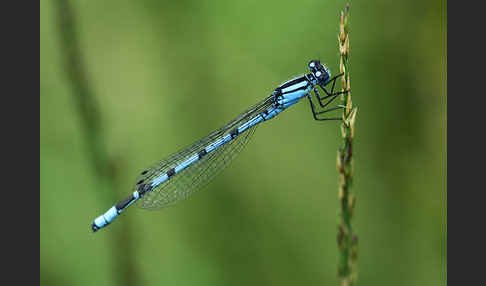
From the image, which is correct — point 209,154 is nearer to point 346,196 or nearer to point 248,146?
point 248,146

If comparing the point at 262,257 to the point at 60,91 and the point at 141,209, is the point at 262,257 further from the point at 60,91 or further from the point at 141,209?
the point at 60,91

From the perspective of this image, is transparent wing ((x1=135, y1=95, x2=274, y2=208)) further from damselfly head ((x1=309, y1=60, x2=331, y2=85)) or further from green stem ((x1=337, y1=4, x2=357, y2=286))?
green stem ((x1=337, y1=4, x2=357, y2=286))

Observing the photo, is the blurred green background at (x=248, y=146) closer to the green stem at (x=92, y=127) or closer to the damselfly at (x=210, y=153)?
the green stem at (x=92, y=127)

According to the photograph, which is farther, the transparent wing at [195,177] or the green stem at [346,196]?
the transparent wing at [195,177]

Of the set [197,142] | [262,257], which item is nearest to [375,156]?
[262,257]

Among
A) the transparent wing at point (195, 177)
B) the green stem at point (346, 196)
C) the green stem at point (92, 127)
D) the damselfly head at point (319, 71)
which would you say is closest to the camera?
the green stem at point (346, 196)

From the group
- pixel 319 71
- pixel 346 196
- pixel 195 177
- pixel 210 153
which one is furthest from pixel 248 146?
pixel 346 196

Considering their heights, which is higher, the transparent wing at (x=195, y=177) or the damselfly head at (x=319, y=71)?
the damselfly head at (x=319, y=71)

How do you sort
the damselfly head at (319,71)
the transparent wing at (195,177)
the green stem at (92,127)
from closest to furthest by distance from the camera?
the green stem at (92,127)
the damselfly head at (319,71)
the transparent wing at (195,177)

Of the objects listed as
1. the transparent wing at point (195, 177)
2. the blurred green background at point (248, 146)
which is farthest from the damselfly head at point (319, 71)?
the transparent wing at point (195, 177)
